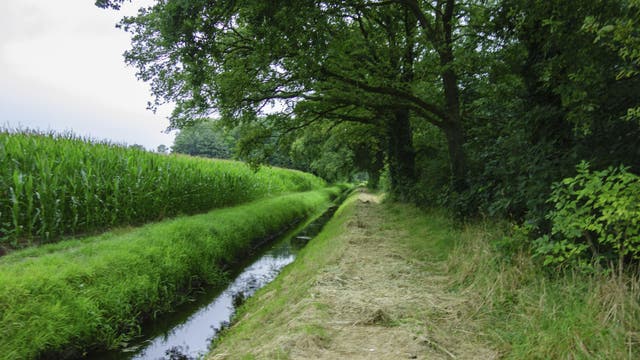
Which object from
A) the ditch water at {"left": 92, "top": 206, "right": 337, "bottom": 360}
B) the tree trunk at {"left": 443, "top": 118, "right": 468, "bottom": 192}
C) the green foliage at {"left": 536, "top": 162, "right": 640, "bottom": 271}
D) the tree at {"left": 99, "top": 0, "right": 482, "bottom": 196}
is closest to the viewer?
the green foliage at {"left": 536, "top": 162, "right": 640, "bottom": 271}

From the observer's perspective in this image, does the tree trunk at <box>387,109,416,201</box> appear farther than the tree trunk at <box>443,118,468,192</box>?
Yes

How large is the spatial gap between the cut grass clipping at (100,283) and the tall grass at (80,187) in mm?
670

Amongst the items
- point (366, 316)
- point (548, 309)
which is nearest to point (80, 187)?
point (366, 316)

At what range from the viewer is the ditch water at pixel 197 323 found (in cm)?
545

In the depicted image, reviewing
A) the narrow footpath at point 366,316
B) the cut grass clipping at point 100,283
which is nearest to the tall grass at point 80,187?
the cut grass clipping at point 100,283

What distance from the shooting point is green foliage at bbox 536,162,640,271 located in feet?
9.99

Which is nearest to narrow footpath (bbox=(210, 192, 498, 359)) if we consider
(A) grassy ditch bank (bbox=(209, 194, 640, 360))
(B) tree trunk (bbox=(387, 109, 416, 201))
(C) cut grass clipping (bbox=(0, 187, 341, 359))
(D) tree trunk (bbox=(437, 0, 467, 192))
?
(A) grassy ditch bank (bbox=(209, 194, 640, 360))

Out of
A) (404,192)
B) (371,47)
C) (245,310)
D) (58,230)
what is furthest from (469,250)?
(404,192)

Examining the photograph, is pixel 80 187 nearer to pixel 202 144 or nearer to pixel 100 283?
pixel 100 283

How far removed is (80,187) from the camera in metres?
7.93

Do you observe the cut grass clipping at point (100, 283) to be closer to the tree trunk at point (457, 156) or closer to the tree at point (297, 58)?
the tree at point (297, 58)

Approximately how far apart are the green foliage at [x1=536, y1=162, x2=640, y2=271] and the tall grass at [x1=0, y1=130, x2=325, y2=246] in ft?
27.1

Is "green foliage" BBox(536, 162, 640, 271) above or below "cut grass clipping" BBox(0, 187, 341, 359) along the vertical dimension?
above

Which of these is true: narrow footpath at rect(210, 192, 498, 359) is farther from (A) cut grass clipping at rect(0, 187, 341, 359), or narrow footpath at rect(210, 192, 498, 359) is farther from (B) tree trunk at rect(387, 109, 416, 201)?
(B) tree trunk at rect(387, 109, 416, 201)
